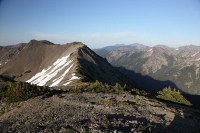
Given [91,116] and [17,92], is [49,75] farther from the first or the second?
[91,116]

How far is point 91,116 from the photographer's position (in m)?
23.1

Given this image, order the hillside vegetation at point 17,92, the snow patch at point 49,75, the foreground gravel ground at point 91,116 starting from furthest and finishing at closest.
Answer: the snow patch at point 49,75
the hillside vegetation at point 17,92
the foreground gravel ground at point 91,116

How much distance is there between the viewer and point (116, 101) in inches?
1180

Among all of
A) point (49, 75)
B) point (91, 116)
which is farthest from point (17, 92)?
point (49, 75)

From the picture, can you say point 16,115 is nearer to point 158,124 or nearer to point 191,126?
point 158,124

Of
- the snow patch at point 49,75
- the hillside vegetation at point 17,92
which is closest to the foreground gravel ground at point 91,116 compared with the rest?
the hillside vegetation at point 17,92

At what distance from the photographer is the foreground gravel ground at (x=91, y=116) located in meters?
20.1

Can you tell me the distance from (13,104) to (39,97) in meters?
2.80

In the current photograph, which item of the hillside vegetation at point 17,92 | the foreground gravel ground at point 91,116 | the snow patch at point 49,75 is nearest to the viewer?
the foreground gravel ground at point 91,116

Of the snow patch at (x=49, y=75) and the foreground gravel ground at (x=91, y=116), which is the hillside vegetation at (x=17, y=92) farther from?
the snow patch at (x=49, y=75)

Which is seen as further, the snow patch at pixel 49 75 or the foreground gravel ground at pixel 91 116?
the snow patch at pixel 49 75

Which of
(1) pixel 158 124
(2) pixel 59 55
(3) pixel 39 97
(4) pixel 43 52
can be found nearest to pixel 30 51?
(4) pixel 43 52

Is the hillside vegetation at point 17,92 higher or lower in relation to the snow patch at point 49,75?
higher

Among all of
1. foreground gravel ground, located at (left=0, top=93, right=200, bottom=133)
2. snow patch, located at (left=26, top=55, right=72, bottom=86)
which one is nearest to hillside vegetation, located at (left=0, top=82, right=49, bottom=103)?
foreground gravel ground, located at (left=0, top=93, right=200, bottom=133)
